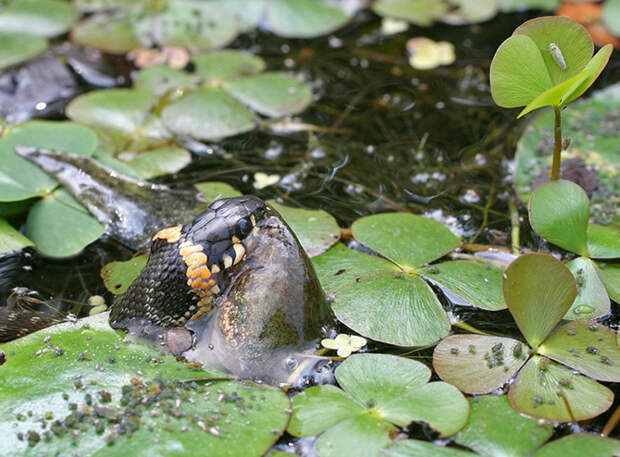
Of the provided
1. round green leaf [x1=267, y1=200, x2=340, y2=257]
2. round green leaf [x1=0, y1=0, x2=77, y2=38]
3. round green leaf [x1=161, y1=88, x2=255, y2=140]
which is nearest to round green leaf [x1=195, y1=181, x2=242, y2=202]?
round green leaf [x1=267, y1=200, x2=340, y2=257]

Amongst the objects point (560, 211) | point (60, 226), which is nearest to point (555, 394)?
point (560, 211)

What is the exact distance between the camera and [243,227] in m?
2.73

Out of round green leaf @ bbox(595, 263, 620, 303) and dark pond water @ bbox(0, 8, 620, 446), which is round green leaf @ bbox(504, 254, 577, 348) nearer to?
dark pond water @ bbox(0, 8, 620, 446)

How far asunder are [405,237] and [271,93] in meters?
1.88

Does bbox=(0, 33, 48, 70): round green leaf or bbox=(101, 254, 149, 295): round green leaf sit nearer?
bbox=(101, 254, 149, 295): round green leaf

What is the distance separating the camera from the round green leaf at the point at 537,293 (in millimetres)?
2584

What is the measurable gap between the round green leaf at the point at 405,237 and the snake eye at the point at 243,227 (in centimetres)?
72

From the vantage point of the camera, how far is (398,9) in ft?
18.9

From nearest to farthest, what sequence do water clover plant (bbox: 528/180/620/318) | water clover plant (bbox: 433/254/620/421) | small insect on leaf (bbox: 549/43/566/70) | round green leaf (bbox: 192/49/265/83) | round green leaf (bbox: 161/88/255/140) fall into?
1. water clover plant (bbox: 433/254/620/421)
2. small insect on leaf (bbox: 549/43/566/70)
3. water clover plant (bbox: 528/180/620/318)
4. round green leaf (bbox: 161/88/255/140)
5. round green leaf (bbox: 192/49/265/83)

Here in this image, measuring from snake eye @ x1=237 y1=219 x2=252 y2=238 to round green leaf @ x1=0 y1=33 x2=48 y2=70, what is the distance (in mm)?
3223

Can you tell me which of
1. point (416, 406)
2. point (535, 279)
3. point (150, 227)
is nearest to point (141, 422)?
point (416, 406)

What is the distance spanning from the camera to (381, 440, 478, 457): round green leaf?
2266 millimetres

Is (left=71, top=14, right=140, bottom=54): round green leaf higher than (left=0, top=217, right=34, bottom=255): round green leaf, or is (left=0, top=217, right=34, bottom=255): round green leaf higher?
(left=71, top=14, right=140, bottom=54): round green leaf

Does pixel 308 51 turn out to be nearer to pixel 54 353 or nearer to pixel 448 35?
pixel 448 35
